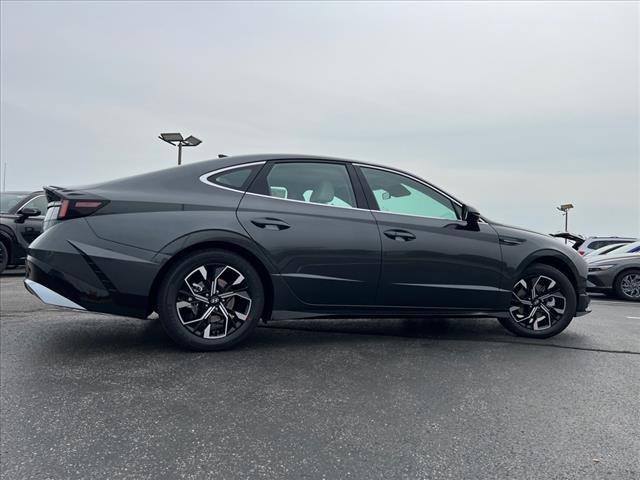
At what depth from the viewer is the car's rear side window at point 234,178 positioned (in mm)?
3531

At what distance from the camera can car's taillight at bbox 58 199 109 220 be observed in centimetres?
320

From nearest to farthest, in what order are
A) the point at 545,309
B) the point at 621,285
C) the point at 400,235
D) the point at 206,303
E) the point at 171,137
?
1. the point at 206,303
2. the point at 400,235
3. the point at 545,309
4. the point at 621,285
5. the point at 171,137

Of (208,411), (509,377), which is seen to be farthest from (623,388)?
(208,411)

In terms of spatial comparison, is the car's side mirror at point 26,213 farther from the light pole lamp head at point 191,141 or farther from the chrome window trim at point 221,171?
the light pole lamp head at point 191,141

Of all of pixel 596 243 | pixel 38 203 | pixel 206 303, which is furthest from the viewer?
pixel 596 243

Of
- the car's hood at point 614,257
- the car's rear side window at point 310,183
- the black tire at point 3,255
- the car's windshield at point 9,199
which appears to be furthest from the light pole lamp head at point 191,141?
the car's rear side window at point 310,183

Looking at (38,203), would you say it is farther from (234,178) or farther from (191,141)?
(191,141)

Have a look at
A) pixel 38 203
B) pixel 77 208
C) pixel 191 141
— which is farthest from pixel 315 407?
pixel 191 141

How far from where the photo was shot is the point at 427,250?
3.86m

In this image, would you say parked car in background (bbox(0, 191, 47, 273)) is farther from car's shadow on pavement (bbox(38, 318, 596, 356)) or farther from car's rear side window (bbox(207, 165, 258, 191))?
car's rear side window (bbox(207, 165, 258, 191))

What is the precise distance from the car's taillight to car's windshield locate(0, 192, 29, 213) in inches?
269

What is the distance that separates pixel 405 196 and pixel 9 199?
8249 mm

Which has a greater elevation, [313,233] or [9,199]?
[9,199]

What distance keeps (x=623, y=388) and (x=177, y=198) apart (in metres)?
3.14
